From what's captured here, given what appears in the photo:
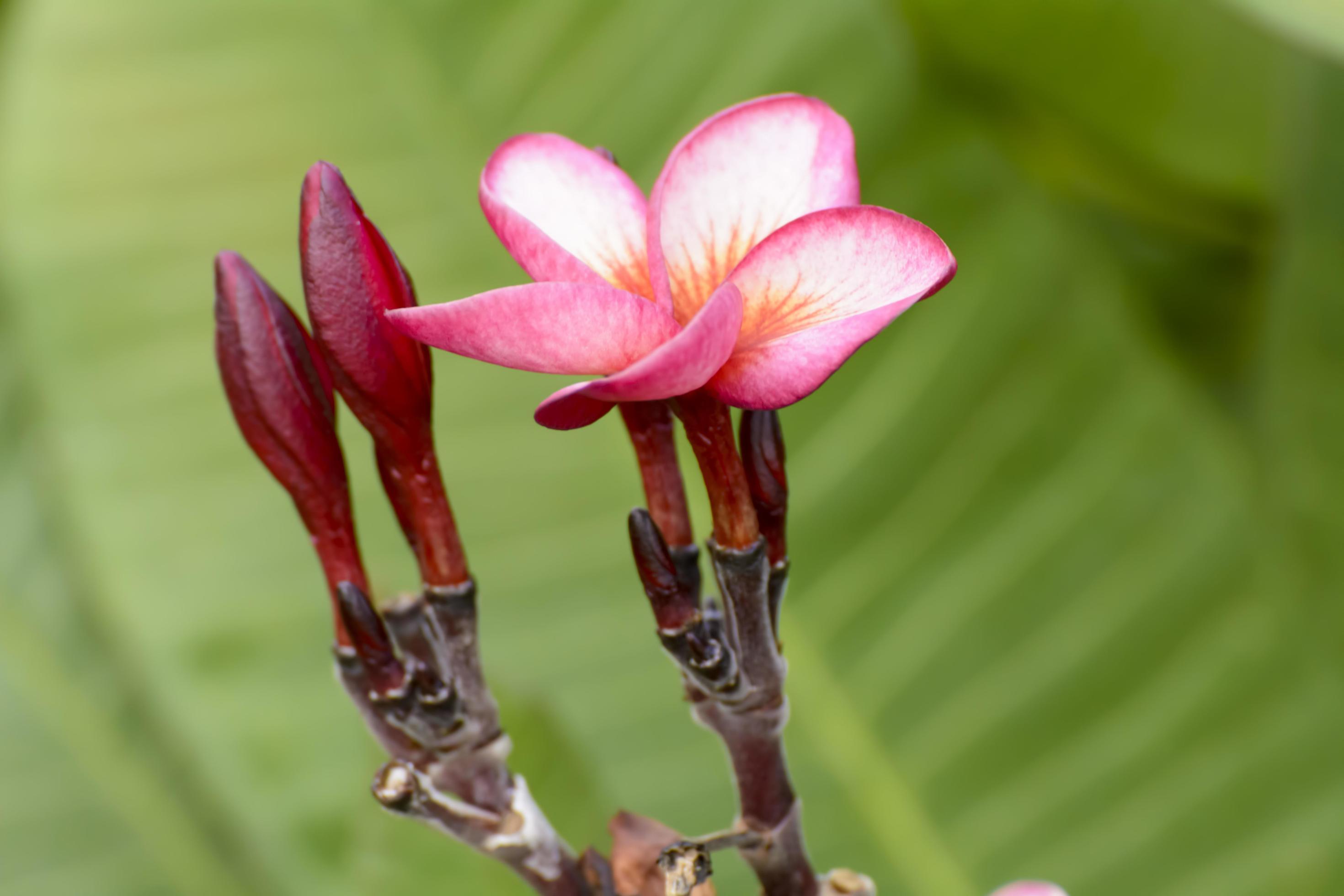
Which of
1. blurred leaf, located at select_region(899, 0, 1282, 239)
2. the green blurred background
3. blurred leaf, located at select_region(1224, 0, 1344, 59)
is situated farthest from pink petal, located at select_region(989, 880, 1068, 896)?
blurred leaf, located at select_region(899, 0, 1282, 239)

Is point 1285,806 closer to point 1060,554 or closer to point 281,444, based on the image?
point 1060,554

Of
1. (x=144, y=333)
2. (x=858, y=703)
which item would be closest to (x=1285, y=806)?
(x=858, y=703)

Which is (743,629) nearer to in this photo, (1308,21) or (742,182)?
(742,182)

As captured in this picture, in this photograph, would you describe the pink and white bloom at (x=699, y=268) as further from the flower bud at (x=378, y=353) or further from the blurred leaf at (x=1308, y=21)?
the blurred leaf at (x=1308, y=21)

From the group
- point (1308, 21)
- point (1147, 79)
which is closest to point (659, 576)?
point (1308, 21)

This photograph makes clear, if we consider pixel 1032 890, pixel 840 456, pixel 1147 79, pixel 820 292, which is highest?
pixel 1147 79
